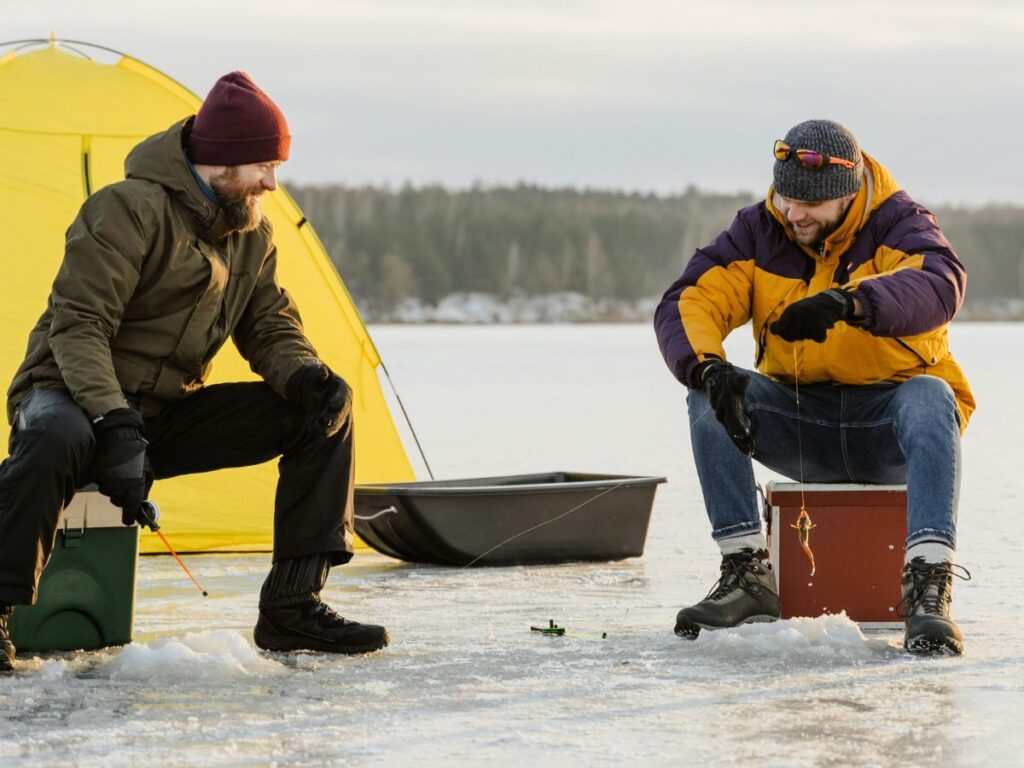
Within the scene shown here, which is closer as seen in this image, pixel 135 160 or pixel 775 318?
pixel 135 160

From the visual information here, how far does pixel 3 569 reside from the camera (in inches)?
116

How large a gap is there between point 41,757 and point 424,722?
0.61m

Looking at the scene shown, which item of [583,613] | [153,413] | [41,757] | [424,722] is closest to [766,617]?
[583,613]

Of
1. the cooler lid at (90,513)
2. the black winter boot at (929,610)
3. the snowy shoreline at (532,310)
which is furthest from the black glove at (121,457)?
the snowy shoreline at (532,310)

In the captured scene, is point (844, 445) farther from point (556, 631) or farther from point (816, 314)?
point (556, 631)

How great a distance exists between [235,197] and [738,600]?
4.44 ft

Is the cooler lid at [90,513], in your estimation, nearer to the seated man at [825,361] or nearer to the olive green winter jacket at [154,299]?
the olive green winter jacket at [154,299]

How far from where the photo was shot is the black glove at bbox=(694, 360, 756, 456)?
11.0 feet

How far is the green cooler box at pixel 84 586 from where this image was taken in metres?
3.20

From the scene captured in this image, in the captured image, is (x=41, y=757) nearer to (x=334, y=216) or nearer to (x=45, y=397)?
(x=45, y=397)

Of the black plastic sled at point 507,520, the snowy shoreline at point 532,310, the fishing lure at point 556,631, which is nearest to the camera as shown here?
the fishing lure at point 556,631

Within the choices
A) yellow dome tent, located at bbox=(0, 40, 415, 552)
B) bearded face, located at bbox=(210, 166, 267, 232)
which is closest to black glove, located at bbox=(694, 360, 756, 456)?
bearded face, located at bbox=(210, 166, 267, 232)

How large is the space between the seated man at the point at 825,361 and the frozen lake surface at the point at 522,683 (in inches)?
9.3

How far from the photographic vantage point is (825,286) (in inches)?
139
